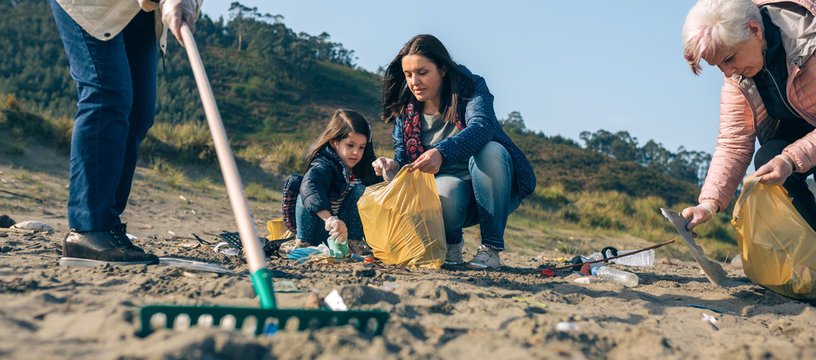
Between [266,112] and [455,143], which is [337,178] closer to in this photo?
[455,143]

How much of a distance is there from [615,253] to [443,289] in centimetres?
168

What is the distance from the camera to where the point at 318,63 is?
3219cm

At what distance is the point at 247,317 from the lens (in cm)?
133

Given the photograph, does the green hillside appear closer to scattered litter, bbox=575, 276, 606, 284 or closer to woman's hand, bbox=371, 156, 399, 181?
woman's hand, bbox=371, 156, 399, 181

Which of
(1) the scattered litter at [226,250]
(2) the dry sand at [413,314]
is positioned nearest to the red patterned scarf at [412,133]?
(2) the dry sand at [413,314]

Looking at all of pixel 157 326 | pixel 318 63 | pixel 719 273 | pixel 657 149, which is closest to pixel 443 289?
pixel 157 326

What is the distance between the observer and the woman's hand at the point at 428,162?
8.97 ft

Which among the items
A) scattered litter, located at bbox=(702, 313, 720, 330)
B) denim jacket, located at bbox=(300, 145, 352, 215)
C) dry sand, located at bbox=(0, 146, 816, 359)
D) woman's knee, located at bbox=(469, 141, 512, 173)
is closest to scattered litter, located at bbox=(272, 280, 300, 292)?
dry sand, located at bbox=(0, 146, 816, 359)

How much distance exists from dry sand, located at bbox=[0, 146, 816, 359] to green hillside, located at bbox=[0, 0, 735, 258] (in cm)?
636

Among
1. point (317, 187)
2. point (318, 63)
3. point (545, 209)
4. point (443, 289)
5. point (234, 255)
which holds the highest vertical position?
point (318, 63)

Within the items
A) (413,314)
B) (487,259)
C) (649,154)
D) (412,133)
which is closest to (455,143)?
(412,133)

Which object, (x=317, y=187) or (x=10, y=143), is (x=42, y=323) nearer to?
(x=317, y=187)

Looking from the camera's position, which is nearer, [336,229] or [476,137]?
[336,229]

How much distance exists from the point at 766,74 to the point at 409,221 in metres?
1.82
